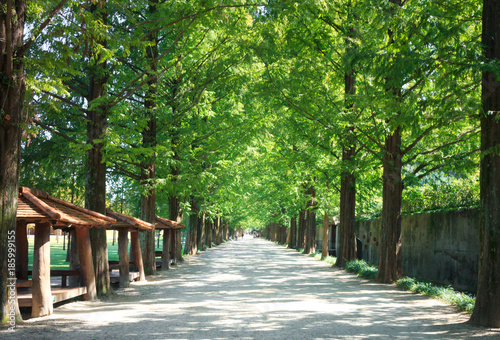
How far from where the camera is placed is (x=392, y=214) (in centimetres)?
1742

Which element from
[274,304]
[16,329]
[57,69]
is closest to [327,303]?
[274,304]

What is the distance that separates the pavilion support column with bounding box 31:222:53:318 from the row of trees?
3.85 feet

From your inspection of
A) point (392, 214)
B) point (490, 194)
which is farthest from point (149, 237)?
point (490, 194)

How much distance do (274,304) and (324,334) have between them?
3676 millimetres

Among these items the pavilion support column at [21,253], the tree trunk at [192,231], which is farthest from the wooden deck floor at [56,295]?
the tree trunk at [192,231]

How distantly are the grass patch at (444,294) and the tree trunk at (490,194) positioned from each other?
5.24 ft

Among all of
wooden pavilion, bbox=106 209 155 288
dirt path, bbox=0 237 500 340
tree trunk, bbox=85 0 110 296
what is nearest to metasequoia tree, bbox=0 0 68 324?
dirt path, bbox=0 237 500 340

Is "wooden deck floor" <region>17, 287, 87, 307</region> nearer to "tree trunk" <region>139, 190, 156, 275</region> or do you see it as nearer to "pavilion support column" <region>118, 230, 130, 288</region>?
"pavilion support column" <region>118, 230, 130, 288</region>

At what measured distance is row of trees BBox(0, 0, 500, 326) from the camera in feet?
30.3

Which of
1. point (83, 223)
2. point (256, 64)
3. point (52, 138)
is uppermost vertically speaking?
point (256, 64)

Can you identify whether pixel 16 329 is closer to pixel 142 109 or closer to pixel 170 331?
pixel 170 331

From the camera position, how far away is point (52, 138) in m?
16.6

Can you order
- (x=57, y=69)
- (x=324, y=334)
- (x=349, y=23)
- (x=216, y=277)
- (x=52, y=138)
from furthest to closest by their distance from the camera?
(x=216, y=277), (x=349, y=23), (x=52, y=138), (x=57, y=69), (x=324, y=334)

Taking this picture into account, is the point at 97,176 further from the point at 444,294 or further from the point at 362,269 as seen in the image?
the point at 362,269
